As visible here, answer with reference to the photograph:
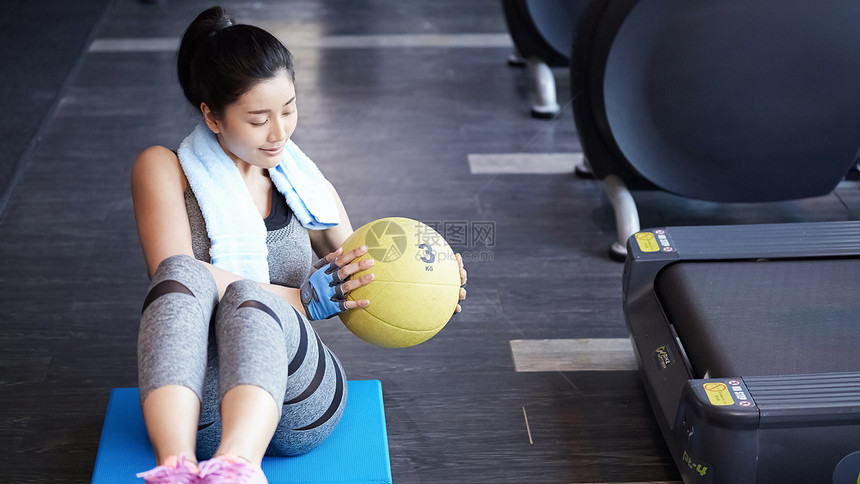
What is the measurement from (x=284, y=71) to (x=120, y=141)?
6.41 ft

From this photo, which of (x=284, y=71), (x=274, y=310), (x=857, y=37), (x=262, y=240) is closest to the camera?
(x=274, y=310)

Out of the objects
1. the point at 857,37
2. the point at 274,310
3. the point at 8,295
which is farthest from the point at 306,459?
the point at 857,37

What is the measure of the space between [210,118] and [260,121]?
0.11 meters

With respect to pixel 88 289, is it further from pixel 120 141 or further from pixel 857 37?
pixel 857 37

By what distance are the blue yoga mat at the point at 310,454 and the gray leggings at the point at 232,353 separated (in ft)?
0.10

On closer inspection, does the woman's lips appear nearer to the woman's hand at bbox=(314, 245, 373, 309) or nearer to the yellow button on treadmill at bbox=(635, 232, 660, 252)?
the woman's hand at bbox=(314, 245, 373, 309)

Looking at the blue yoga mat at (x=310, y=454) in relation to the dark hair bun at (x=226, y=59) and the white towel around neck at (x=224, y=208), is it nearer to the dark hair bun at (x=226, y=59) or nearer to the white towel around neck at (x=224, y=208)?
the white towel around neck at (x=224, y=208)

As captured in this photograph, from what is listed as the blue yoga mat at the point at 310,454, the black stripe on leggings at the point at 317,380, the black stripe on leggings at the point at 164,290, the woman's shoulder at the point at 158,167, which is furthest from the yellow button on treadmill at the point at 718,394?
the woman's shoulder at the point at 158,167

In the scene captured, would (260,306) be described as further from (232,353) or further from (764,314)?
(764,314)

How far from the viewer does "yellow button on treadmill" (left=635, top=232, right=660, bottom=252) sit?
195 cm

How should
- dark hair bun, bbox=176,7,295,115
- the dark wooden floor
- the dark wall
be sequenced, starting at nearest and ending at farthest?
dark hair bun, bbox=176,7,295,115 → the dark wooden floor → the dark wall

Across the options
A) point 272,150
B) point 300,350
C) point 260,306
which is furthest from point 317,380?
point 272,150

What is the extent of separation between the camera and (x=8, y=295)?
2.32m

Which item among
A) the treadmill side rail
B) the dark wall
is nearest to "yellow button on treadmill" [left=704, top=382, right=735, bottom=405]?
the treadmill side rail
